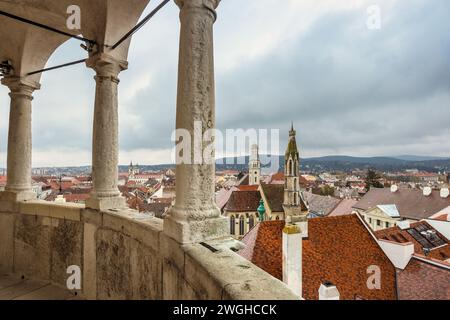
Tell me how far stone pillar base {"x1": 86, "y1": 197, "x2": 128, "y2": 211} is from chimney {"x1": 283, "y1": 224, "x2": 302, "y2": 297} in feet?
29.5

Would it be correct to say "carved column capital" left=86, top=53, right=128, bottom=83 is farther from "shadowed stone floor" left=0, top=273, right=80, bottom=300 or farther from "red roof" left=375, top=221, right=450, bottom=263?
"red roof" left=375, top=221, right=450, bottom=263

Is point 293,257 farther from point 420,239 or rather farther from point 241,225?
point 241,225

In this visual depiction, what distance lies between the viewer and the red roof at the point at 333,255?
12.1m

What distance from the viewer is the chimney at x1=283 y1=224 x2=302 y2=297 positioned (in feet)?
36.2

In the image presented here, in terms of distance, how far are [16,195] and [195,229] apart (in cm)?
394

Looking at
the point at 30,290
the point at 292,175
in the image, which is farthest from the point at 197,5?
the point at 292,175

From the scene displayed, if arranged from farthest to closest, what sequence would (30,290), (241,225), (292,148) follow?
(241,225) → (292,148) → (30,290)

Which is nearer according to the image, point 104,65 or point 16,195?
point 104,65

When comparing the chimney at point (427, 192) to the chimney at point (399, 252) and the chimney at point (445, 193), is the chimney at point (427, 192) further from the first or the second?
the chimney at point (399, 252)

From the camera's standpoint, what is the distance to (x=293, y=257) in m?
11.5

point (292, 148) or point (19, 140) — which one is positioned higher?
point (292, 148)

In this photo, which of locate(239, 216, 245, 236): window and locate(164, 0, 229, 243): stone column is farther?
locate(239, 216, 245, 236): window

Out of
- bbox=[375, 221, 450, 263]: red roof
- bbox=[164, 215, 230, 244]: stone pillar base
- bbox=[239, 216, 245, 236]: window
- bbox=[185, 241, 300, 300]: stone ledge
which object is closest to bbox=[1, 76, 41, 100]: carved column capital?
bbox=[164, 215, 230, 244]: stone pillar base

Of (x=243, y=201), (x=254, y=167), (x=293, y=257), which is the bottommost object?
(x=243, y=201)
